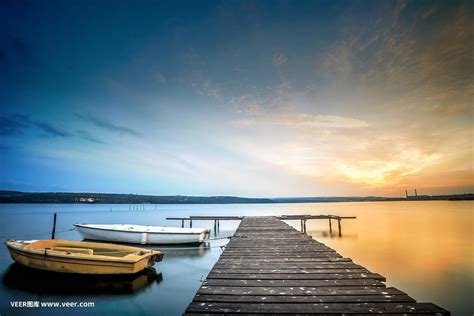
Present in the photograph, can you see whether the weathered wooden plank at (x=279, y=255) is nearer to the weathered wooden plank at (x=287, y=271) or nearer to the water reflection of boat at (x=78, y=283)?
the weathered wooden plank at (x=287, y=271)

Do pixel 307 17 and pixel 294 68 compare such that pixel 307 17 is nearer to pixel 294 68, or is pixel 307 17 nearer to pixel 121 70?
pixel 294 68

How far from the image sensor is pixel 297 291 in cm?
444

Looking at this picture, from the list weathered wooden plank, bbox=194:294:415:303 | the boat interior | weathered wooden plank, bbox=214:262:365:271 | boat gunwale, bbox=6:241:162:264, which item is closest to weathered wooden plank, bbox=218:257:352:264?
weathered wooden plank, bbox=214:262:365:271

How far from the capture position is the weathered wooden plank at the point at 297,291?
425cm

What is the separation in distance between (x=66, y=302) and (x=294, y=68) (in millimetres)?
18469

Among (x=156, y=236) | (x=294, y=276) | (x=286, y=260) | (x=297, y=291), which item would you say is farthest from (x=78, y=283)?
(x=297, y=291)

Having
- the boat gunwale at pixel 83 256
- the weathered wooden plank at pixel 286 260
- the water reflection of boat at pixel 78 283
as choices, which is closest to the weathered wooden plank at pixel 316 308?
the weathered wooden plank at pixel 286 260

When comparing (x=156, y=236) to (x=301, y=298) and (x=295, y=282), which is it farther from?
(x=301, y=298)

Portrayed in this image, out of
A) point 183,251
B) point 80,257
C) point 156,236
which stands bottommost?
point 183,251

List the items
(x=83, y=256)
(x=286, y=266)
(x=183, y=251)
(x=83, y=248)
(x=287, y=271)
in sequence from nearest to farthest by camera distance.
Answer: (x=287, y=271)
(x=286, y=266)
(x=83, y=256)
(x=83, y=248)
(x=183, y=251)

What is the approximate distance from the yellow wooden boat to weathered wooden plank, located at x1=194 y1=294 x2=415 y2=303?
8480 mm

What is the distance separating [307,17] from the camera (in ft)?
50.2

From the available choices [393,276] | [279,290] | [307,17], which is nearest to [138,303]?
[279,290]

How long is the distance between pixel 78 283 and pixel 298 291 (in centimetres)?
1128
